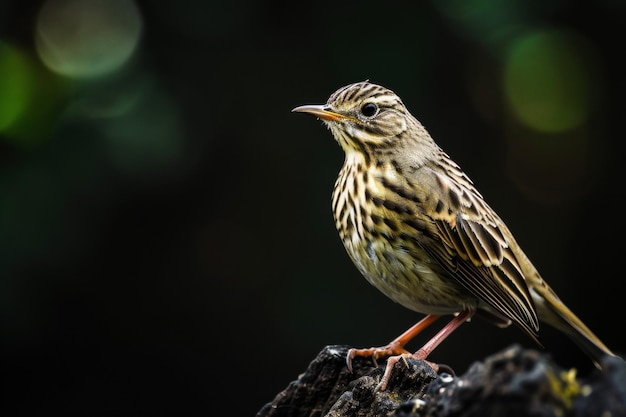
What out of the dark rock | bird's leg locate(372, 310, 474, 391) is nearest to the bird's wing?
bird's leg locate(372, 310, 474, 391)

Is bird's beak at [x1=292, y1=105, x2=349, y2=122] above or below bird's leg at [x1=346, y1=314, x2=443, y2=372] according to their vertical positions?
above

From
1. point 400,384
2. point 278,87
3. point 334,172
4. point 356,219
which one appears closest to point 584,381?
point 400,384

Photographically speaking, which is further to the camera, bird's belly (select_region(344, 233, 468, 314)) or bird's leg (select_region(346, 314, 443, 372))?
bird's belly (select_region(344, 233, 468, 314))

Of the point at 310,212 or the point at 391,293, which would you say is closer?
the point at 391,293

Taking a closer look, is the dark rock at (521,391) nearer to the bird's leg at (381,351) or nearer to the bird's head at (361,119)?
the bird's leg at (381,351)

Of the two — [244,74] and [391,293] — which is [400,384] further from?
[244,74]

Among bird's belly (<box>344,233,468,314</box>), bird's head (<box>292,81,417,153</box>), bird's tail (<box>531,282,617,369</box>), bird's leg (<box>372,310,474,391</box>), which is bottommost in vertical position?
bird's tail (<box>531,282,617,369</box>)

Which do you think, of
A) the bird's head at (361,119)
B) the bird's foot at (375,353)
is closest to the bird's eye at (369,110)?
the bird's head at (361,119)

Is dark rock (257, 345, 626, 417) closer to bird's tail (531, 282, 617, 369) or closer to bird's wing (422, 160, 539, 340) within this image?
bird's wing (422, 160, 539, 340)
